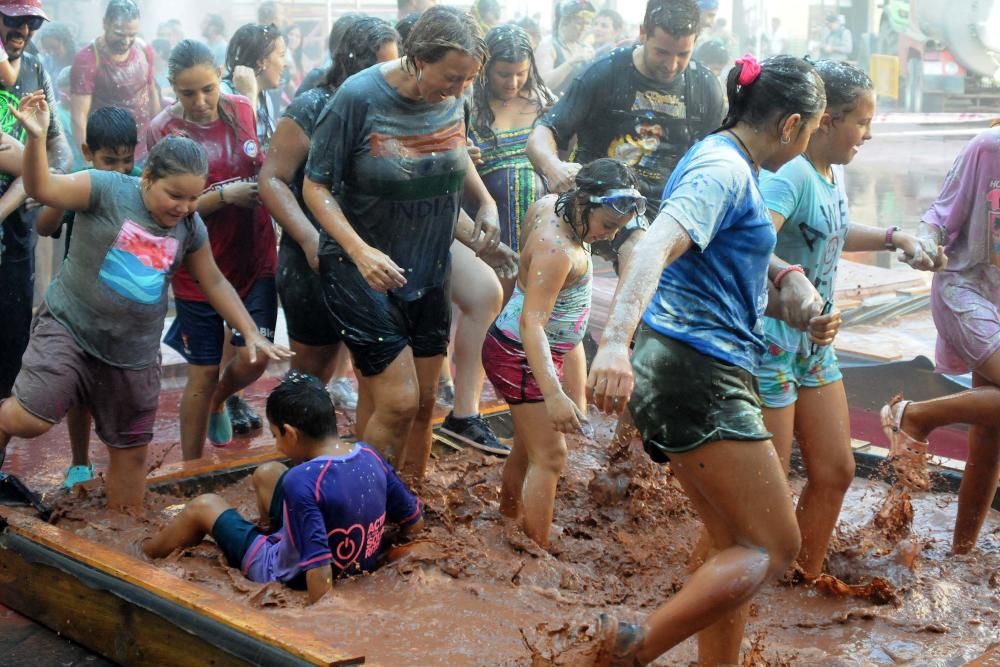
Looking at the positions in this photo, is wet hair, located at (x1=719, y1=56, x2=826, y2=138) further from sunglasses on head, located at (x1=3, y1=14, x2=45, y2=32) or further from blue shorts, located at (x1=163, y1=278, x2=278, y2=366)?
sunglasses on head, located at (x1=3, y1=14, x2=45, y2=32)

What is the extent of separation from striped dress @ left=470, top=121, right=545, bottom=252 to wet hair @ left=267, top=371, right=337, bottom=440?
8.35 ft

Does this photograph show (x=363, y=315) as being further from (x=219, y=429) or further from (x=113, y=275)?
(x=219, y=429)

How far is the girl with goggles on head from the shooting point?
4383 mm

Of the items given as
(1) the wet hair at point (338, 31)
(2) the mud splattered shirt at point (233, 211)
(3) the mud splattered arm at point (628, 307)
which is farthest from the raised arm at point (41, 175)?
(3) the mud splattered arm at point (628, 307)

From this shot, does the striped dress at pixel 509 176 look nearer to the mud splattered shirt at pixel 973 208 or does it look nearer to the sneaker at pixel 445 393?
the sneaker at pixel 445 393

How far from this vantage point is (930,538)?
5297 mm

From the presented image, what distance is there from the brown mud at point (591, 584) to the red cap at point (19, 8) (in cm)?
218

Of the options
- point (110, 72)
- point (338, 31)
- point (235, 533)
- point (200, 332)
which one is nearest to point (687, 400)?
point (235, 533)

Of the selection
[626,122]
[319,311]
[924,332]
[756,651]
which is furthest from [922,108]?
[756,651]

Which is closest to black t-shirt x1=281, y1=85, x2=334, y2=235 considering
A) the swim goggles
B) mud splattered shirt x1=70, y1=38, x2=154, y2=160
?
the swim goggles

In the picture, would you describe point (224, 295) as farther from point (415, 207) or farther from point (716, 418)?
point (716, 418)

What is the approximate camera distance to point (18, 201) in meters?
5.62

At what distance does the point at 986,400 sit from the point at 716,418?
6.55 feet

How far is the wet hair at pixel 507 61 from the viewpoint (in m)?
6.48
